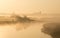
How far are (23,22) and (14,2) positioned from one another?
172 millimetres

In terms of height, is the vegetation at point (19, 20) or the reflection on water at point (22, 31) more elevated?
the vegetation at point (19, 20)

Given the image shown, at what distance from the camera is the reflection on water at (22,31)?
93 centimetres

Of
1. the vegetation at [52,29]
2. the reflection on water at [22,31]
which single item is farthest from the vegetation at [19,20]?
the vegetation at [52,29]

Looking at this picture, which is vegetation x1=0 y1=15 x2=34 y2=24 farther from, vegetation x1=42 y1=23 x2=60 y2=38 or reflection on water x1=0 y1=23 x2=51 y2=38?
vegetation x1=42 y1=23 x2=60 y2=38

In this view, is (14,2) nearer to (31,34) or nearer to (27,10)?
(27,10)

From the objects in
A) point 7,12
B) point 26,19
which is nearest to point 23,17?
point 26,19

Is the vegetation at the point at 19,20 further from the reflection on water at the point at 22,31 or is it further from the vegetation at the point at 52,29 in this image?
the vegetation at the point at 52,29

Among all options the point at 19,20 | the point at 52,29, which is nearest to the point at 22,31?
the point at 19,20

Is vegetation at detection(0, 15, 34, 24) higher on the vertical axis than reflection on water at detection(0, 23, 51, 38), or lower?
higher

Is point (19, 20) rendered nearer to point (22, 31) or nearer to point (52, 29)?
point (22, 31)

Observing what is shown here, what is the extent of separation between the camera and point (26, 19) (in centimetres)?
96

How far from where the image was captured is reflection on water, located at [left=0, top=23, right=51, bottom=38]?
0.93m

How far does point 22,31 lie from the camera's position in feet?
3.09

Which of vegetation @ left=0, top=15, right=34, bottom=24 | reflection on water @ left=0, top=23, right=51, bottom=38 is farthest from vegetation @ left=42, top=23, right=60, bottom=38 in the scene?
vegetation @ left=0, top=15, right=34, bottom=24
